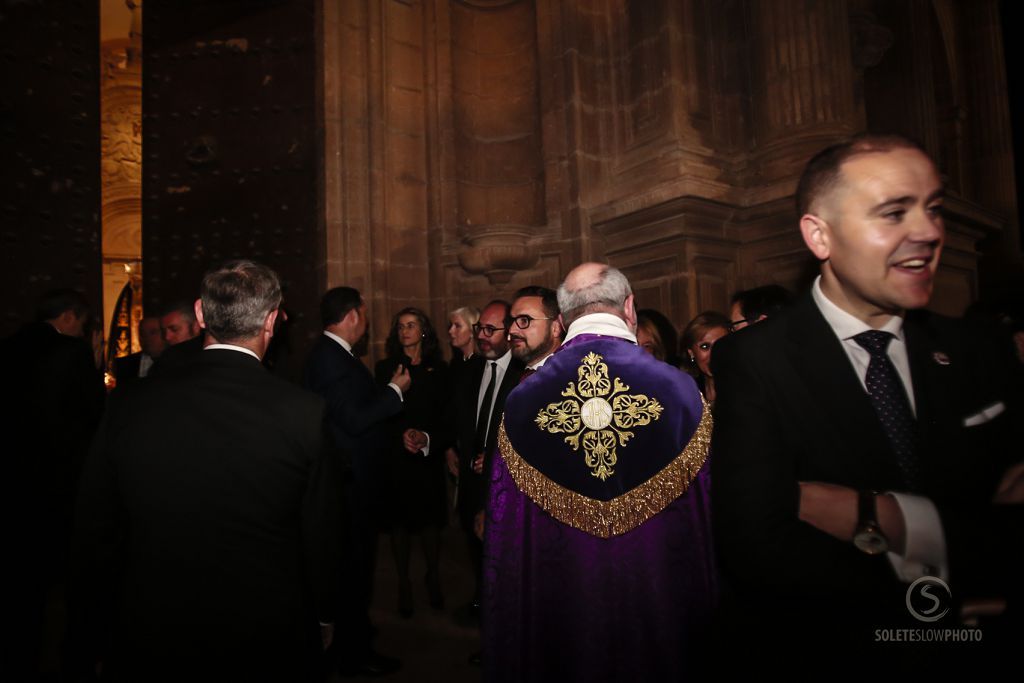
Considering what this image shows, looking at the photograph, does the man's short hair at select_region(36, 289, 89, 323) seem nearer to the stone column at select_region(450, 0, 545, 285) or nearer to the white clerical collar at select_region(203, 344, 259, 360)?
the white clerical collar at select_region(203, 344, 259, 360)

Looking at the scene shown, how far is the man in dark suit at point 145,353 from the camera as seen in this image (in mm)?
4973

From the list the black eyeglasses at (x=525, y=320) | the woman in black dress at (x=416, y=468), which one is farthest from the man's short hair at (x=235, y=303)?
the woman in black dress at (x=416, y=468)

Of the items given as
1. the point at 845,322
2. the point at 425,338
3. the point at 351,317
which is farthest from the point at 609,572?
the point at 425,338

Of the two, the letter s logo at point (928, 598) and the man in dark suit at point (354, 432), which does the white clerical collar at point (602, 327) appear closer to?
the letter s logo at point (928, 598)

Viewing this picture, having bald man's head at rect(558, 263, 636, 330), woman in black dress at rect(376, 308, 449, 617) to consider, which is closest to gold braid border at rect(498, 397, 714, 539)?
bald man's head at rect(558, 263, 636, 330)

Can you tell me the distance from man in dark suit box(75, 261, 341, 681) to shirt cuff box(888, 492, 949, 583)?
1467 mm

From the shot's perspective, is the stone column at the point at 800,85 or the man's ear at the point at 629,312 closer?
the man's ear at the point at 629,312

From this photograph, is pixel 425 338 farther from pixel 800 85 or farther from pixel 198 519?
pixel 800 85

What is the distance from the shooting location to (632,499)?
2.00m

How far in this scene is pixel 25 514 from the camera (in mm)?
3023

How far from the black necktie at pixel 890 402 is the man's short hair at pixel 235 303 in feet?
5.18

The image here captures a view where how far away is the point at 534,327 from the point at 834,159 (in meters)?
1.80

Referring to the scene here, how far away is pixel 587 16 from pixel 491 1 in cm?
139

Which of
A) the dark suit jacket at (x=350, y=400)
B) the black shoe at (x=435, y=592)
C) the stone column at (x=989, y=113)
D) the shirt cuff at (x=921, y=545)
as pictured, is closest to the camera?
the shirt cuff at (x=921, y=545)
